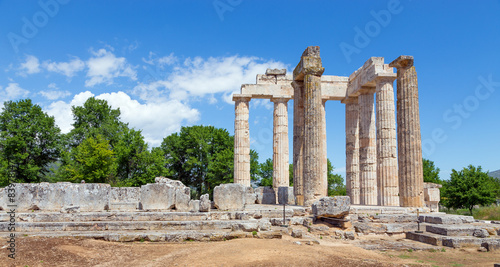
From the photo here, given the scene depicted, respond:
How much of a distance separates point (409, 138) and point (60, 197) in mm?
16855

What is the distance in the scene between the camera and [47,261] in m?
8.14

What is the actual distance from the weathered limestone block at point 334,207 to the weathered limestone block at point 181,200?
5.42 m

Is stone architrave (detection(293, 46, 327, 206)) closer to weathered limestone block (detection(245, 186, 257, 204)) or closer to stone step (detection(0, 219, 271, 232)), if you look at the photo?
weathered limestone block (detection(245, 186, 257, 204))

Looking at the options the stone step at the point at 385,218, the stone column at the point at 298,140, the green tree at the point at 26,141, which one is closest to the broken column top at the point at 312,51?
the stone column at the point at 298,140

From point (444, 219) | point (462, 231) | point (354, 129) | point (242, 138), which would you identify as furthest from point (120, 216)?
point (354, 129)

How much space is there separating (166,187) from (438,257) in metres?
10.4

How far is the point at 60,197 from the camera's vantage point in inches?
578

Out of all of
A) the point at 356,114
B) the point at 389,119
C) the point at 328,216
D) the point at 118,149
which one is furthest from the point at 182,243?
the point at 118,149

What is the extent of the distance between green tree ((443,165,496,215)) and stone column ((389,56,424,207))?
18.1m

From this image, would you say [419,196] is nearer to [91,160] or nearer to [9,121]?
[91,160]

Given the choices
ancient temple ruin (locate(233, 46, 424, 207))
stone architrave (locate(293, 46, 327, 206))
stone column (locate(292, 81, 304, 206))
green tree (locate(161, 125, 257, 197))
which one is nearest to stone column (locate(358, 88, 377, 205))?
ancient temple ruin (locate(233, 46, 424, 207))

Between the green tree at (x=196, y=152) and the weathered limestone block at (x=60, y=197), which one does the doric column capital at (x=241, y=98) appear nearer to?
the weathered limestone block at (x=60, y=197)

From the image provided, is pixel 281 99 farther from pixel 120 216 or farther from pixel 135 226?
pixel 135 226

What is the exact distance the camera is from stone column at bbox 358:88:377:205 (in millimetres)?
23156
